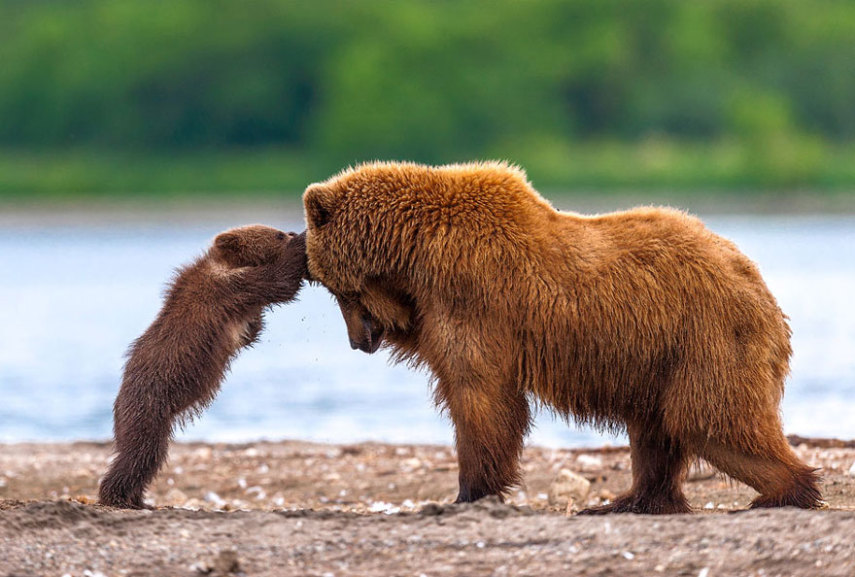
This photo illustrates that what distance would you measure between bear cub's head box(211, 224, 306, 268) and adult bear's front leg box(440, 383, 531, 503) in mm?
1570

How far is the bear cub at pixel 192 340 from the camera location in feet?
22.9

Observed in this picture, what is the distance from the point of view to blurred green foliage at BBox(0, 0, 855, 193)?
5072cm

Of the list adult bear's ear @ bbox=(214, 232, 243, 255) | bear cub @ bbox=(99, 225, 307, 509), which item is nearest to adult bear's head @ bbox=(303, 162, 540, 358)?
bear cub @ bbox=(99, 225, 307, 509)

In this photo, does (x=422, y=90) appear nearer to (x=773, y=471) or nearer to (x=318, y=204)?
(x=318, y=204)

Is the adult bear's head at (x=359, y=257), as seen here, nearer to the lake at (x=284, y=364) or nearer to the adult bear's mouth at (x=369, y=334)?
the adult bear's mouth at (x=369, y=334)

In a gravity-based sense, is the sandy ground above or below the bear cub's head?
below

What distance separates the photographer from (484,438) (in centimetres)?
611

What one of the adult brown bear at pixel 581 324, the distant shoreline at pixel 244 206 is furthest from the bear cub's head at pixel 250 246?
the distant shoreline at pixel 244 206

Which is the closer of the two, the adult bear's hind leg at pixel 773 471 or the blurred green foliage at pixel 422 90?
the adult bear's hind leg at pixel 773 471

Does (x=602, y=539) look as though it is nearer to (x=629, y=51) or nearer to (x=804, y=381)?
(x=804, y=381)

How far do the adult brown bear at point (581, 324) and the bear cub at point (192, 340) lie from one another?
40.8 inches

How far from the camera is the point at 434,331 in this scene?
20.3 ft

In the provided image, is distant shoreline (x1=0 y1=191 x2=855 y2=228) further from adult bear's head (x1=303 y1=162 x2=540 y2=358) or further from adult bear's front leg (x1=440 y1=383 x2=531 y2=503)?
adult bear's front leg (x1=440 y1=383 x2=531 y2=503)

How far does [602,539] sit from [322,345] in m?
15.2
